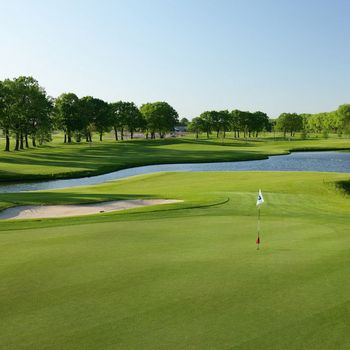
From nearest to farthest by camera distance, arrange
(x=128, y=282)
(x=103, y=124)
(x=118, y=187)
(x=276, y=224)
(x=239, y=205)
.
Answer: (x=128, y=282) < (x=276, y=224) < (x=239, y=205) < (x=118, y=187) < (x=103, y=124)

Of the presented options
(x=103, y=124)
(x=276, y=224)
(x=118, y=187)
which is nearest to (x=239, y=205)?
(x=276, y=224)

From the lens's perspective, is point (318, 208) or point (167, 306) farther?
point (318, 208)

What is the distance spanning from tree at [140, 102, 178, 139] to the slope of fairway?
431ft

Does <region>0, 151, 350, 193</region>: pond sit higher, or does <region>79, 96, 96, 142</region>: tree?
<region>79, 96, 96, 142</region>: tree

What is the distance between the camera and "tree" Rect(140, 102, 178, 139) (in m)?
147

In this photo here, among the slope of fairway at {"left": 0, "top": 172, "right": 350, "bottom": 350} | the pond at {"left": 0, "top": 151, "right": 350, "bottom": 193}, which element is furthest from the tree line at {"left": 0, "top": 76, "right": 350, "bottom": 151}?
the slope of fairway at {"left": 0, "top": 172, "right": 350, "bottom": 350}

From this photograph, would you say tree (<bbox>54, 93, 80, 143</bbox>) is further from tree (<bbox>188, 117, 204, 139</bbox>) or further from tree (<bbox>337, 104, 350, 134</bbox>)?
tree (<bbox>337, 104, 350, 134</bbox>)

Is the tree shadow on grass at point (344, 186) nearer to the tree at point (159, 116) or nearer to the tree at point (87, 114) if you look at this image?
the tree at point (87, 114)

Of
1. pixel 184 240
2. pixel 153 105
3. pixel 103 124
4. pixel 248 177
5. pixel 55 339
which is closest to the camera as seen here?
pixel 55 339

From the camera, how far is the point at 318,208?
23.2m

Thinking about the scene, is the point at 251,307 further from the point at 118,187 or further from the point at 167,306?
the point at 118,187

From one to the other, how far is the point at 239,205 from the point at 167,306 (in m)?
15.2

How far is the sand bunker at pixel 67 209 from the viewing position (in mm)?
21625

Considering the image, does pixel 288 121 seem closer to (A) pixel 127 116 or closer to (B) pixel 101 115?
(A) pixel 127 116
